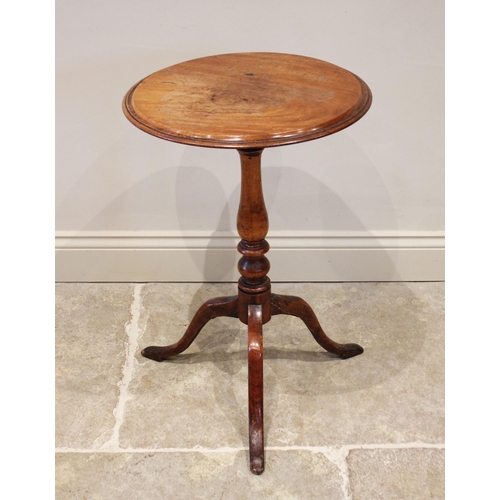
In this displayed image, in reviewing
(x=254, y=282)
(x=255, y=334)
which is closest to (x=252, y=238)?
(x=254, y=282)

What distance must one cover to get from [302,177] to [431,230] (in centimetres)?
47

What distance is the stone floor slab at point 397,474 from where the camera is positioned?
1608 millimetres

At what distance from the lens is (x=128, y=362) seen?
203 centimetres

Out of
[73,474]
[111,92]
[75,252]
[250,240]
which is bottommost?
[73,474]

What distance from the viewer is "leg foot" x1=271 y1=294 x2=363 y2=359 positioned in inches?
74.7

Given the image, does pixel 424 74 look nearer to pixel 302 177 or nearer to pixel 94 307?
pixel 302 177

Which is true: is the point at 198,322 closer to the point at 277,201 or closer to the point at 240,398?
the point at 240,398

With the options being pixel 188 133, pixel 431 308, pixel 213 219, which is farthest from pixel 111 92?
pixel 431 308

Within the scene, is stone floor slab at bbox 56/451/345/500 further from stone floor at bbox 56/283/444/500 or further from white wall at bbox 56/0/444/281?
white wall at bbox 56/0/444/281

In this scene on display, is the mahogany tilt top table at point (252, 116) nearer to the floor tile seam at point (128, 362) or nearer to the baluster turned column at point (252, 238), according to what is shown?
the baluster turned column at point (252, 238)

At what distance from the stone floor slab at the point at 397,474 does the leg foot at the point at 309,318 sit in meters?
0.36

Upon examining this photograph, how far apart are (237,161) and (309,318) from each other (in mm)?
557

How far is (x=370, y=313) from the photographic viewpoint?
223cm

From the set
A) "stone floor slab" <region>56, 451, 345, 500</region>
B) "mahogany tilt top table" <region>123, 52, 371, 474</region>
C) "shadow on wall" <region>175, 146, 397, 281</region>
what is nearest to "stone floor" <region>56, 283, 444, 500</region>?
"stone floor slab" <region>56, 451, 345, 500</region>
